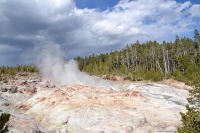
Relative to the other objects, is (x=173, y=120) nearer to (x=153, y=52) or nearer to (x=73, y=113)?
(x=73, y=113)

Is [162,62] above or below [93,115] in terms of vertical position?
above

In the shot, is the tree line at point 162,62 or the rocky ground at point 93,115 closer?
the rocky ground at point 93,115

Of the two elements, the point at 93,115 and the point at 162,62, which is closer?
the point at 93,115

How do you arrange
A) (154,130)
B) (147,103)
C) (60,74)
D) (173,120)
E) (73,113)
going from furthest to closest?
(60,74), (147,103), (73,113), (173,120), (154,130)

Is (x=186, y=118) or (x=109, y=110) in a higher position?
(x=186, y=118)

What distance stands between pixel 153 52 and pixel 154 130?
55409 mm

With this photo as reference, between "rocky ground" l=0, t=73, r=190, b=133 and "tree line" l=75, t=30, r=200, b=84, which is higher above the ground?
"tree line" l=75, t=30, r=200, b=84

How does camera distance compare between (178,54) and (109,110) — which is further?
(178,54)

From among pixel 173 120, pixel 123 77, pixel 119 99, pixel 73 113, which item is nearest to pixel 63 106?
pixel 73 113

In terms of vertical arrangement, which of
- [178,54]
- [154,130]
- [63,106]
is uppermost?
[178,54]

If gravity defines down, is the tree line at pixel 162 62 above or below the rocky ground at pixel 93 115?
above

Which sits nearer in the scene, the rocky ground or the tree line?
the rocky ground

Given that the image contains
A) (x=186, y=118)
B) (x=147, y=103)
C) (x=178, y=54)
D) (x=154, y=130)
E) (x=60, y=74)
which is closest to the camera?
(x=186, y=118)

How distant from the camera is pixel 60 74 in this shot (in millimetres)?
36438
